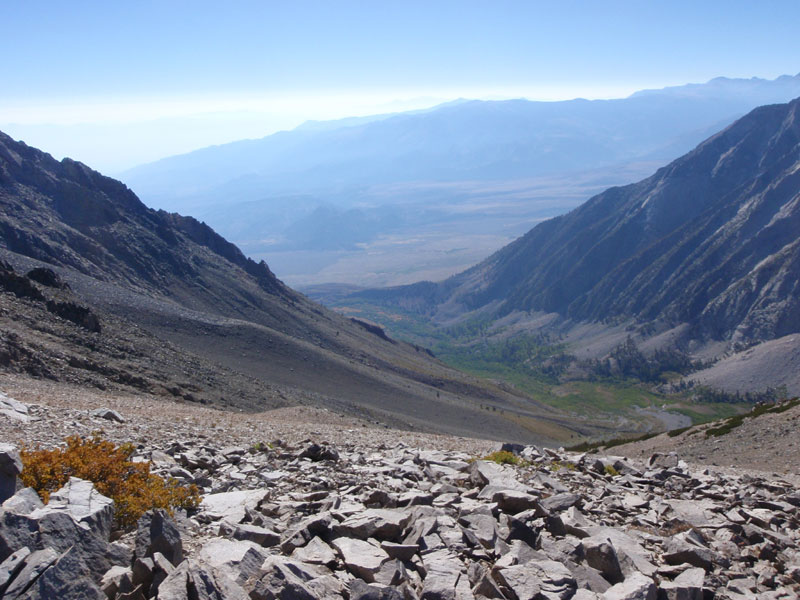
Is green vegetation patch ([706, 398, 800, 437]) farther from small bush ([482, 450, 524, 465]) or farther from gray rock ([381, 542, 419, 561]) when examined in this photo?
gray rock ([381, 542, 419, 561])

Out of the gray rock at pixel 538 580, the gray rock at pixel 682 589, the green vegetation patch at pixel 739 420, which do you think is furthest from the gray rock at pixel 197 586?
the green vegetation patch at pixel 739 420

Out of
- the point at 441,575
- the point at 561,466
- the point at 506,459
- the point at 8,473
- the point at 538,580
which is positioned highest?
the point at 8,473

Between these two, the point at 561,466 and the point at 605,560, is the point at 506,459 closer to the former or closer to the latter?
the point at 561,466

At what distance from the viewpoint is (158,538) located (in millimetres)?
8688

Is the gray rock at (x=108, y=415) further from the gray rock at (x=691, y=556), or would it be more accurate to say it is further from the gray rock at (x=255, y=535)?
the gray rock at (x=691, y=556)

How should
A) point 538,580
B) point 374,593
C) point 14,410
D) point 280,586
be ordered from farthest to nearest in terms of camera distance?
point 14,410, point 538,580, point 374,593, point 280,586

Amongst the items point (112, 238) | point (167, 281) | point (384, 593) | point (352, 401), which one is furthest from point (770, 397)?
point (384, 593)

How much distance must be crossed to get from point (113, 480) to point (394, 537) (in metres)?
5.40

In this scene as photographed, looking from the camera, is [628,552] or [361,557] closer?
[361,557]

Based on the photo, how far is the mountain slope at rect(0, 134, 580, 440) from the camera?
47.6m

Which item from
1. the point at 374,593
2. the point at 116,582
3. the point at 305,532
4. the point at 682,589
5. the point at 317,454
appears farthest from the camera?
the point at 317,454

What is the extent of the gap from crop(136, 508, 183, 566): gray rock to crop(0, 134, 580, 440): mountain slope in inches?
1172

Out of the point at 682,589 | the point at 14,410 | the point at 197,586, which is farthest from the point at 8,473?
the point at 682,589

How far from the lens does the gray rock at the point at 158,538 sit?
859 cm
